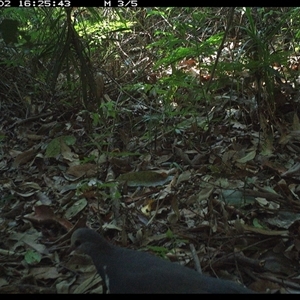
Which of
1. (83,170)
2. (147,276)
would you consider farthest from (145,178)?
(147,276)

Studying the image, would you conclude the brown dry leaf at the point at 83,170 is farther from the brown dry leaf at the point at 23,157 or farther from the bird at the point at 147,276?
the bird at the point at 147,276

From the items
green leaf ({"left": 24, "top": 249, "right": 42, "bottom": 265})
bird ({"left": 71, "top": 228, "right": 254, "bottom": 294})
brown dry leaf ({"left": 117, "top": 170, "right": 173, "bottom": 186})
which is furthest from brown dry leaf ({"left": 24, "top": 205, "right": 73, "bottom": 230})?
bird ({"left": 71, "top": 228, "right": 254, "bottom": 294})

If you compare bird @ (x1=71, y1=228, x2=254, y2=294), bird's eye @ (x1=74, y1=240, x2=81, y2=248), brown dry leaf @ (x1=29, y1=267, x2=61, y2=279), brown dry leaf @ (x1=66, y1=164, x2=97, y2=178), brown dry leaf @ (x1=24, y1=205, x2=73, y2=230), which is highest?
bird @ (x1=71, y1=228, x2=254, y2=294)

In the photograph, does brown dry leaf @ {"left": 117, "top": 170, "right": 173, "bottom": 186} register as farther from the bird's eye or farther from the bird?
the bird

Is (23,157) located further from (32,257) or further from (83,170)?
(32,257)

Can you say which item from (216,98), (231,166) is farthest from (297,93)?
(231,166)

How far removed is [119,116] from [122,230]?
146 cm

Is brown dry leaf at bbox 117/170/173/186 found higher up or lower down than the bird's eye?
lower down

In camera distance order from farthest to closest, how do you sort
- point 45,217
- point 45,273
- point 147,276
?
1. point 45,217
2. point 45,273
3. point 147,276

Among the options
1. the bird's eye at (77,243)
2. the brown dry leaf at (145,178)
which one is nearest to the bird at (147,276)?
the bird's eye at (77,243)

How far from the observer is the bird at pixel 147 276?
179 centimetres

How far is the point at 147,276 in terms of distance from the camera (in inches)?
73.9

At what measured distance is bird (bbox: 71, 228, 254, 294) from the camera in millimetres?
1787

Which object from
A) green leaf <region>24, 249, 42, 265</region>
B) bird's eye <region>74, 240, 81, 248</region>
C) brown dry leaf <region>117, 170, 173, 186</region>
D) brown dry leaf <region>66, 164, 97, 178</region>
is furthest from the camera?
brown dry leaf <region>66, 164, 97, 178</region>
